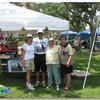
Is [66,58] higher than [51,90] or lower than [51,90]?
higher

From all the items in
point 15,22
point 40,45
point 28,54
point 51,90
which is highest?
point 15,22

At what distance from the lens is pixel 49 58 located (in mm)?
10992

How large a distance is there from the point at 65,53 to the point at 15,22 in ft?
11.8

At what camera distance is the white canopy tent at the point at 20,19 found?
13.5 meters

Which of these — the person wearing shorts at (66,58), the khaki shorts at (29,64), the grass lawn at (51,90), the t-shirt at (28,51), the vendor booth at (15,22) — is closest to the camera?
the grass lawn at (51,90)

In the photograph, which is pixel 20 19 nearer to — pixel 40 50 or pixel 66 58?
pixel 40 50

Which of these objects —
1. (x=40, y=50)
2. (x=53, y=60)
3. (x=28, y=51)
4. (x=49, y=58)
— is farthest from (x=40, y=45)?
(x=53, y=60)

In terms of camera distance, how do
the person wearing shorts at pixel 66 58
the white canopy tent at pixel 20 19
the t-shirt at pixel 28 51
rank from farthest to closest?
the white canopy tent at pixel 20 19 < the t-shirt at pixel 28 51 < the person wearing shorts at pixel 66 58

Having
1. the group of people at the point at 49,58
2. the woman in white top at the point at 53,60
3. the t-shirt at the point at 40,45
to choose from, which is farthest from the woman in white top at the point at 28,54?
the woman in white top at the point at 53,60

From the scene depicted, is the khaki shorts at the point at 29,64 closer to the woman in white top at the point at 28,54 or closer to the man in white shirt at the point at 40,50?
the woman in white top at the point at 28,54

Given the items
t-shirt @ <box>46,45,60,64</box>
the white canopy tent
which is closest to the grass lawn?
t-shirt @ <box>46,45,60,64</box>

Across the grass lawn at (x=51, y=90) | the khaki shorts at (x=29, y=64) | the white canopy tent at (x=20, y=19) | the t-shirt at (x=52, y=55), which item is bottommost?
the grass lawn at (x=51, y=90)

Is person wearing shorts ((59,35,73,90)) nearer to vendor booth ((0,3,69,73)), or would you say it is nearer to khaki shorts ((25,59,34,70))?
khaki shorts ((25,59,34,70))

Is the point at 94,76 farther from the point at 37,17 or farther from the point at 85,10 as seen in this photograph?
the point at 85,10
